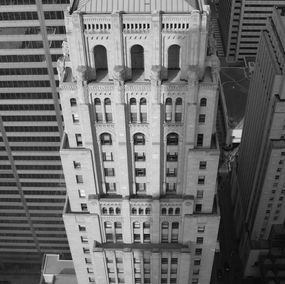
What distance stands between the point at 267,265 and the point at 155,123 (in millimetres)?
101572

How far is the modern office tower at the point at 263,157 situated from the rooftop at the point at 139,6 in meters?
61.8

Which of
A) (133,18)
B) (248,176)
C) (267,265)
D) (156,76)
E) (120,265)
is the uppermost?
(133,18)

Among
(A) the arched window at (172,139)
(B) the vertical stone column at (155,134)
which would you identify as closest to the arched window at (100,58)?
(B) the vertical stone column at (155,134)

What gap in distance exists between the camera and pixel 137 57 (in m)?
75.7

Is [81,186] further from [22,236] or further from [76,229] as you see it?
[22,236]

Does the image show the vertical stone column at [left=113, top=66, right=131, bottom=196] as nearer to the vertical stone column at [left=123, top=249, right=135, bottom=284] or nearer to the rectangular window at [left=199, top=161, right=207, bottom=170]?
the rectangular window at [left=199, top=161, right=207, bottom=170]

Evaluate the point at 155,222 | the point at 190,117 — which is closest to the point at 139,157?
the point at 190,117

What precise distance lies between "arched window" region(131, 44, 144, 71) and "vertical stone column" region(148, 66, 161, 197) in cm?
344

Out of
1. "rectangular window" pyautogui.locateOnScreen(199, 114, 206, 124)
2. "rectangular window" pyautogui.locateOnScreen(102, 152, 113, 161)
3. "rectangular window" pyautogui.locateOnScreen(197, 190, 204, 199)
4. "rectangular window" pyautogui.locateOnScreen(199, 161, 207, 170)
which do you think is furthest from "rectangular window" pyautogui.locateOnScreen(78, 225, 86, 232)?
"rectangular window" pyautogui.locateOnScreen(199, 114, 206, 124)

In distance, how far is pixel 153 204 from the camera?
90000mm

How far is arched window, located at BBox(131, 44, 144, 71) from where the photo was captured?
244 feet

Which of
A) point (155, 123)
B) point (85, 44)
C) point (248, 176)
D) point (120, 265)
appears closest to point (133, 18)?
point (85, 44)

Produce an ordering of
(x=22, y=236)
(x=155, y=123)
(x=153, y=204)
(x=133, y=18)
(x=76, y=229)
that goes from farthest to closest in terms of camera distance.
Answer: (x=22, y=236) < (x=76, y=229) < (x=153, y=204) < (x=155, y=123) < (x=133, y=18)

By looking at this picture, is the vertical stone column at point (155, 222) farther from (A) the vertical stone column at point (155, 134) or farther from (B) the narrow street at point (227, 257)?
(B) the narrow street at point (227, 257)
